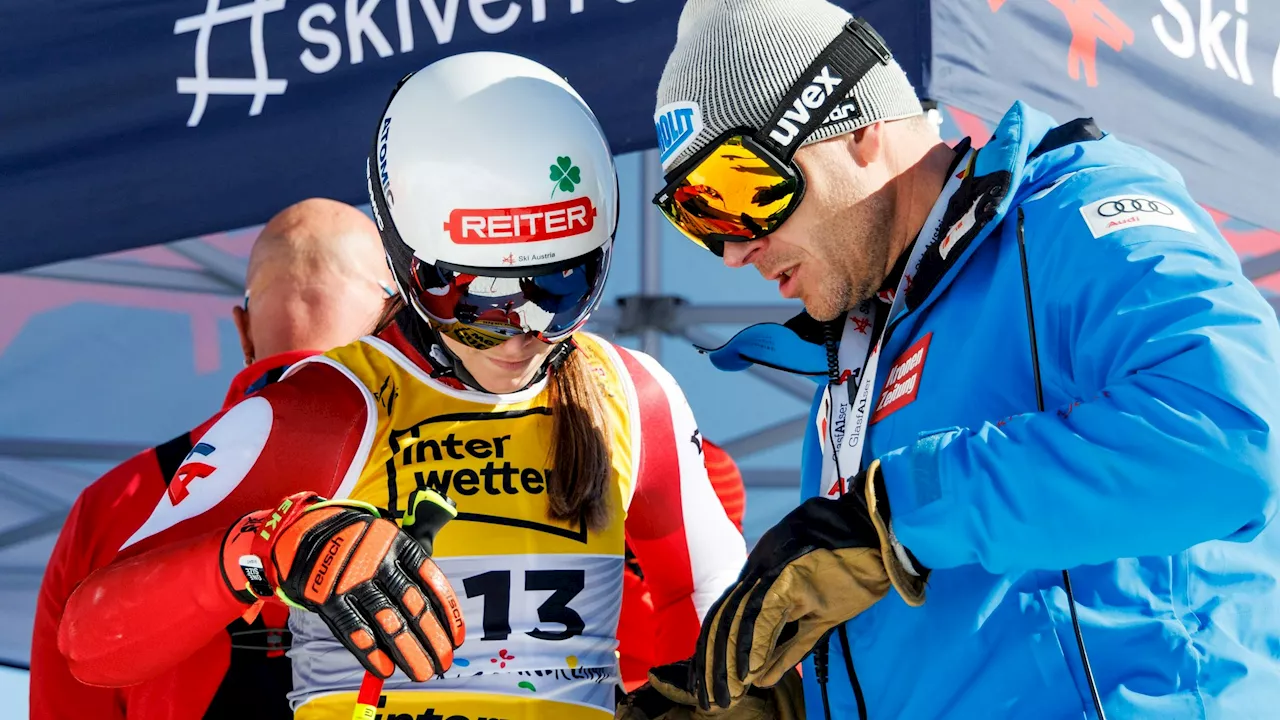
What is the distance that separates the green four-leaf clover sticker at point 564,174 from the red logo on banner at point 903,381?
→ 0.63 meters

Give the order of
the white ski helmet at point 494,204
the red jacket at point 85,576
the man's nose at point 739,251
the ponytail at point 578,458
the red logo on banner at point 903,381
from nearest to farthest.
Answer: the red logo on banner at point 903,381 < the man's nose at point 739,251 < the white ski helmet at point 494,204 < the ponytail at point 578,458 < the red jacket at point 85,576

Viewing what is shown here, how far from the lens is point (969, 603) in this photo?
1830 millimetres

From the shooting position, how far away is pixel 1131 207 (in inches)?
68.1

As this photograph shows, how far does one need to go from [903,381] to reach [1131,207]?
1.32 feet

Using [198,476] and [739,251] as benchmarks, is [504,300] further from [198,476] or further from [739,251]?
[198,476]

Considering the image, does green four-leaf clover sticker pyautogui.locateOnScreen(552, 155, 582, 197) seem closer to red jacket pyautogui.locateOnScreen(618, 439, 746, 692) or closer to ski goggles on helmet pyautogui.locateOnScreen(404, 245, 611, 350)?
ski goggles on helmet pyautogui.locateOnScreen(404, 245, 611, 350)

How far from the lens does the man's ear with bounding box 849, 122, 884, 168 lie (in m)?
2.09

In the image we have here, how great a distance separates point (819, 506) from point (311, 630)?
108cm

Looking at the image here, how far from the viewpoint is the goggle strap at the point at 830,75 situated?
2031 mm

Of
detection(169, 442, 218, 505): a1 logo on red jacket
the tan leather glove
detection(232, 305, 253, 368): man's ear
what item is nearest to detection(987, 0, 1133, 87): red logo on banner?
the tan leather glove

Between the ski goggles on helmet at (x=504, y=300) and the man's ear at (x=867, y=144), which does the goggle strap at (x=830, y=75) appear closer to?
the man's ear at (x=867, y=144)

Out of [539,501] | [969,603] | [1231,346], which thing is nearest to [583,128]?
[539,501]

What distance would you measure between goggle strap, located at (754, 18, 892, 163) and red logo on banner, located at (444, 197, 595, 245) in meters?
0.42

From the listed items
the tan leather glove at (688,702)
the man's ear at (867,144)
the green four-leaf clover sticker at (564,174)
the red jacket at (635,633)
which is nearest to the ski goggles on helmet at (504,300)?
the green four-leaf clover sticker at (564,174)
